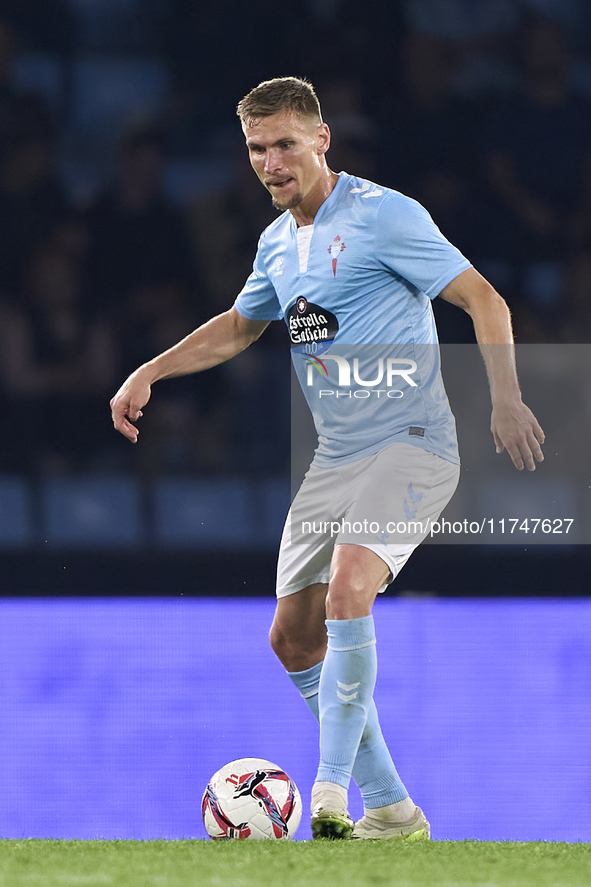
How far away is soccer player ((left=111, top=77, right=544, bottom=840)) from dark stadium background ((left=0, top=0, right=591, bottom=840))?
2.72 meters

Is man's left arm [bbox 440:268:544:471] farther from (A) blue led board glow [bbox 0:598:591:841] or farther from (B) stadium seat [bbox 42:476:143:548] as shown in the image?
(B) stadium seat [bbox 42:476:143:548]

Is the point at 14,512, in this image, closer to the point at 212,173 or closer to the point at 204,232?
the point at 204,232

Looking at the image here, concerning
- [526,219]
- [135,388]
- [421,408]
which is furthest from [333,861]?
[526,219]

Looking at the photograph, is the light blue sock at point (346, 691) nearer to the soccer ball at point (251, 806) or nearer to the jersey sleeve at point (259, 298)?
the soccer ball at point (251, 806)

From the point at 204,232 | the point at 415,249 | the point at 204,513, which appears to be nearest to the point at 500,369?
the point at 415,249

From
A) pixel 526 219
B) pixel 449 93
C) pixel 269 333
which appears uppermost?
pixel 449 93

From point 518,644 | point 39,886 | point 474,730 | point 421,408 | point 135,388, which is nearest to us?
point 39,886

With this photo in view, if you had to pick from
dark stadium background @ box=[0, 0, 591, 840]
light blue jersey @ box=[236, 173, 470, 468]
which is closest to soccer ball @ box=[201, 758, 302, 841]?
light blue jersey @ box=[236, 173, 470, 468]

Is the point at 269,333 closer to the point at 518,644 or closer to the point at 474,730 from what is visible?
the point at 518,644

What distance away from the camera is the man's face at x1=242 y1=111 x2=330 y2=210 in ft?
9.59

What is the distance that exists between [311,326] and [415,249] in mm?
326

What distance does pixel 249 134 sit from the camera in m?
2.96

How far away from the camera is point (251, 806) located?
2600 millimetres

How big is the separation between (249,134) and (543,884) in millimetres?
1862
